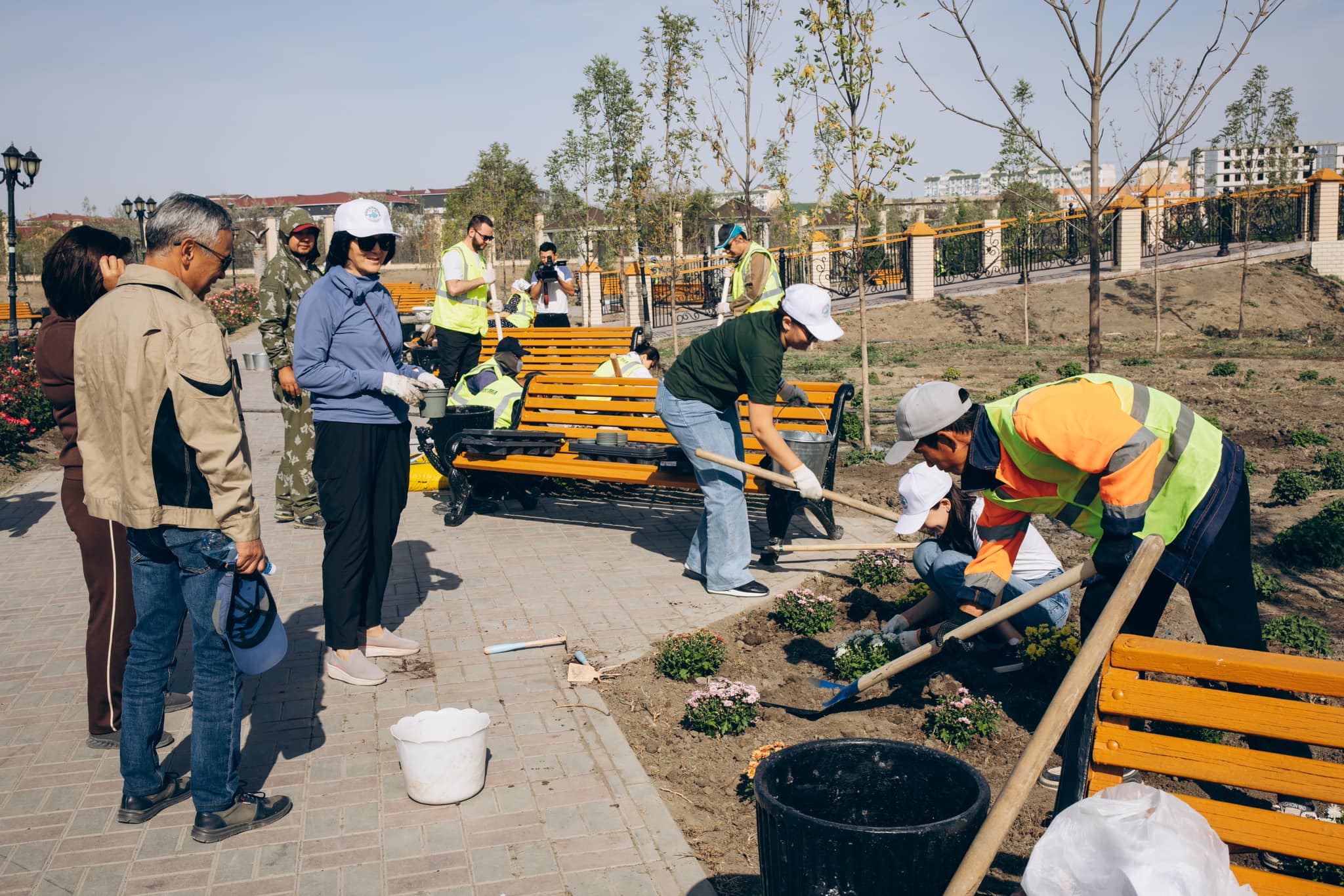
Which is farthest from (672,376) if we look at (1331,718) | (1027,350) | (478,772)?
(1027,350)

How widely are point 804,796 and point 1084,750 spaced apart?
0.72 m

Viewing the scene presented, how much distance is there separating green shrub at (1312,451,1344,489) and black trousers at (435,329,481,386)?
6.70 metres

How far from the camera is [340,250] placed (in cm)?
459

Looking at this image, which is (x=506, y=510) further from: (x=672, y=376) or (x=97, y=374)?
(x=97, y=374)

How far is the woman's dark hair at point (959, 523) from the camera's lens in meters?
4.48

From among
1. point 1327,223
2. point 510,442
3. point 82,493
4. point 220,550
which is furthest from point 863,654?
point 1327,223

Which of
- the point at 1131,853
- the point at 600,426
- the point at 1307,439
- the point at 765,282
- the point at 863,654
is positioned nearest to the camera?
the point at 1131,853

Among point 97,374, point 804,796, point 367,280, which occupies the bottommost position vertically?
point 804,796

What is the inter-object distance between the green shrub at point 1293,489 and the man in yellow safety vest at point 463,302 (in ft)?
20.3

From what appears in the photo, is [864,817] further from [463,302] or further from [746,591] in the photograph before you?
[463,302]

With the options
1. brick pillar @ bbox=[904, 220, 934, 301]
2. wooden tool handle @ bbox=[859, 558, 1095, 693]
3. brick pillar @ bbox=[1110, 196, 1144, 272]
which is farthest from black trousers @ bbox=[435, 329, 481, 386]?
brick pillar @ bbox=[1110, 196, 1144, 272]

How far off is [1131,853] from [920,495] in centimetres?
256

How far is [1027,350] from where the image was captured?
52.3 feet

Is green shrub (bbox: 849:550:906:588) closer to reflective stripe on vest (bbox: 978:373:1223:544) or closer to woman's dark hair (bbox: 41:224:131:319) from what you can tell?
reflective stripe on vest (bbox: 978:373:1223:544)
